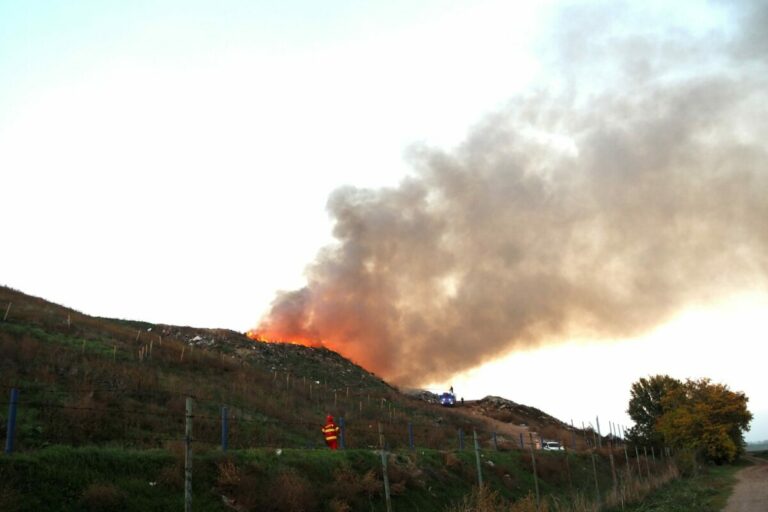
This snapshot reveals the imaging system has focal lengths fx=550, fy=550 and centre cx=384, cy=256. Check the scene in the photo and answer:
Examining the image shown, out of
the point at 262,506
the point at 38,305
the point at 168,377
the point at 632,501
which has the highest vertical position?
the point at 38,305

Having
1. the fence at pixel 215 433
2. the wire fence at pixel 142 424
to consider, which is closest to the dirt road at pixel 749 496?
the fence at pixel 215 433

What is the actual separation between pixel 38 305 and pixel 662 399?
7404cm

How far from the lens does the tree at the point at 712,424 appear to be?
6266cm

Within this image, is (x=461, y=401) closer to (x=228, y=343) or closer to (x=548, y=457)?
(x=228, y=343)

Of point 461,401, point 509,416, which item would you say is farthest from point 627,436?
point 461,401

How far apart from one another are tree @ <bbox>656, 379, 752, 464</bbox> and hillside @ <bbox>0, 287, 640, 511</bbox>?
27.1 metres

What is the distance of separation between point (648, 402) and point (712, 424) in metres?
18.2

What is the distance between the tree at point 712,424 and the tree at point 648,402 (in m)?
11.3

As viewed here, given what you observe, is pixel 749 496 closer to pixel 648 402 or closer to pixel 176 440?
pixel 176 440

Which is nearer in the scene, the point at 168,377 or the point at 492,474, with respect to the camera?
the point at 492,474

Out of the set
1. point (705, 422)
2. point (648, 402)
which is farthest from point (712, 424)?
point (648, 402)

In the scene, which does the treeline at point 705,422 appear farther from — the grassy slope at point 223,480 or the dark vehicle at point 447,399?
the grassy slope at point 223,480

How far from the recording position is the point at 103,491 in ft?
38.2

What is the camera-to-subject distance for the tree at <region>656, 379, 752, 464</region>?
62.7m
